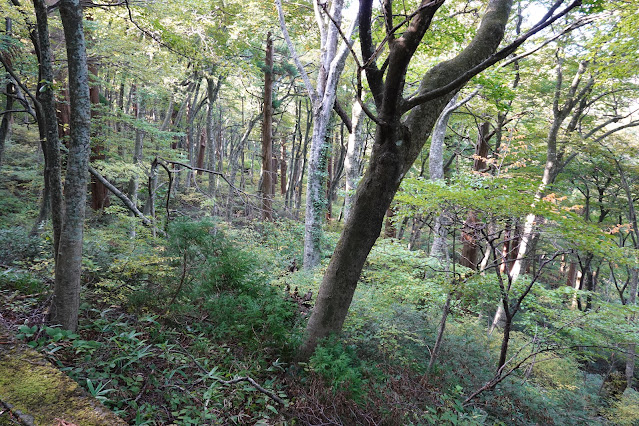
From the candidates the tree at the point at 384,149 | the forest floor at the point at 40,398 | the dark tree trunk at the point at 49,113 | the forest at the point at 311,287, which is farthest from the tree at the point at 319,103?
the forest floor at the point at 40,398

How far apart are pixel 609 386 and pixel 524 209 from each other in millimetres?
11423

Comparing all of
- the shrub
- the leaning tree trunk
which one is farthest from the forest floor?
the shrub

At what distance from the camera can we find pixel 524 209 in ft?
13.6

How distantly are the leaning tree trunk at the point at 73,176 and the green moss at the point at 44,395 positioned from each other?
1031 mm

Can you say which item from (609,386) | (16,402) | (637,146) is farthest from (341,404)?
(637,146)

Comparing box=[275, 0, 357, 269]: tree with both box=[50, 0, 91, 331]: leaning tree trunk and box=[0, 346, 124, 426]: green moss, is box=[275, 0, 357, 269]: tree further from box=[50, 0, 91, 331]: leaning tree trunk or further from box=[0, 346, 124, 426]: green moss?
box=[0, 346, 124, 426]: green moss

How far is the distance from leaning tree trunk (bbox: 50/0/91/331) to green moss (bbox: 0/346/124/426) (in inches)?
40.6

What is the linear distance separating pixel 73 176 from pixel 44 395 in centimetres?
192

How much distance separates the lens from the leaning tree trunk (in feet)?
9.41

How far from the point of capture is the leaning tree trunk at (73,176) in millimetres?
2867

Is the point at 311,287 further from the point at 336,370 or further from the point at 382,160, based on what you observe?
the point at 382,160

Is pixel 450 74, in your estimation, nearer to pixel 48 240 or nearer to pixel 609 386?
pixel 48 240

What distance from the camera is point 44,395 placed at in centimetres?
176

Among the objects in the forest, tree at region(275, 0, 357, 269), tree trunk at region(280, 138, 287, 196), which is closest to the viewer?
the forest
